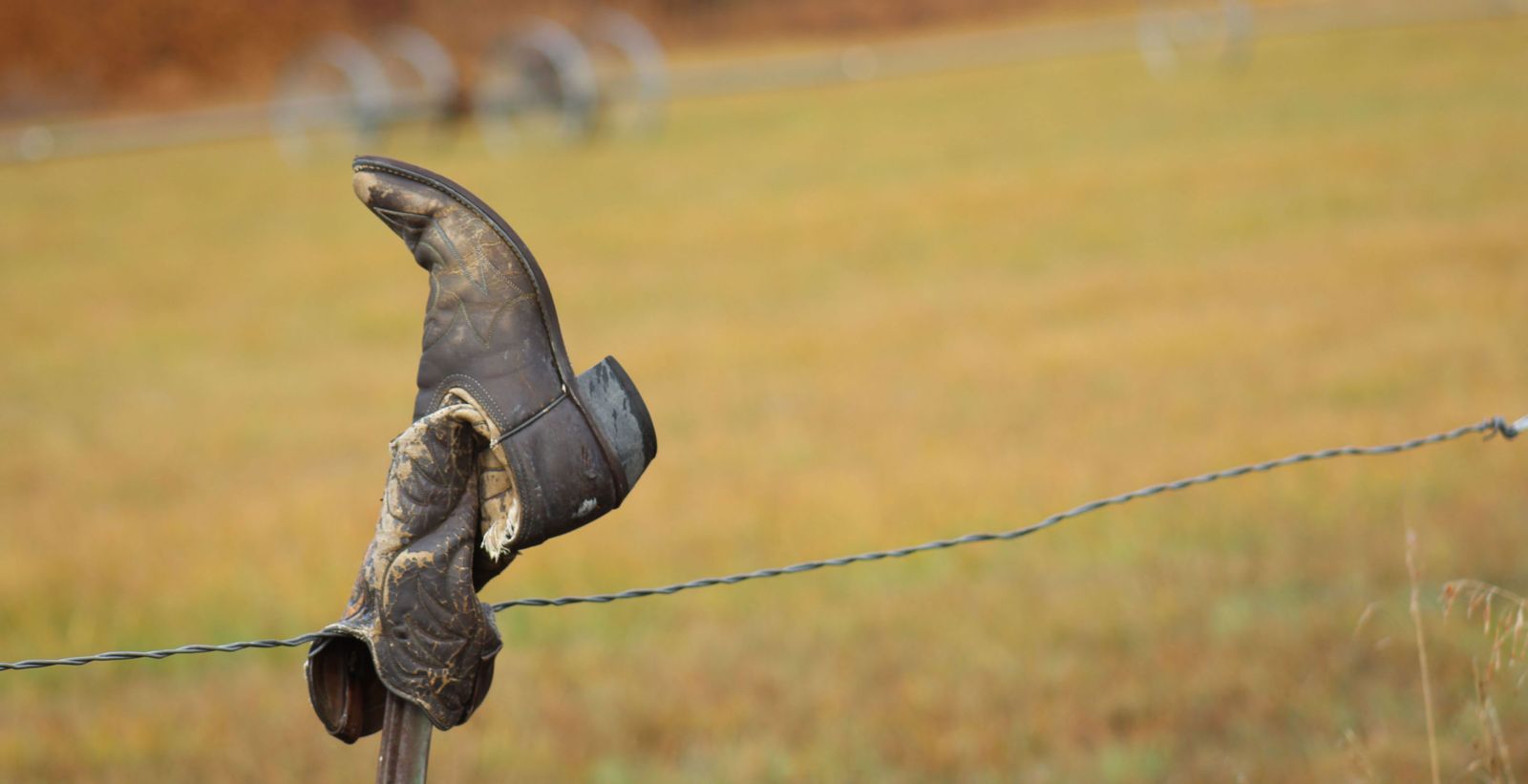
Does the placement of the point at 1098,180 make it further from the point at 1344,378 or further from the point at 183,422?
the point at 183,422

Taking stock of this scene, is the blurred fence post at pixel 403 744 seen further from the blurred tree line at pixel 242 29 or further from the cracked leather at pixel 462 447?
the blurred tree line at pixel 242 29

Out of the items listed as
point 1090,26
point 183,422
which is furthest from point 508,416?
point 1090,26

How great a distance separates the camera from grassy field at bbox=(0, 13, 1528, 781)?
393 centimetres

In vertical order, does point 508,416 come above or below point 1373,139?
below

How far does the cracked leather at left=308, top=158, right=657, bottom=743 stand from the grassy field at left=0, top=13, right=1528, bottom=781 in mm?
1533

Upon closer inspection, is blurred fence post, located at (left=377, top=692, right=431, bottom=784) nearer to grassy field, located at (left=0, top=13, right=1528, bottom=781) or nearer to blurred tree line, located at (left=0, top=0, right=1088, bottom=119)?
grassy field, located at (left=0, top=13, right=1528, bottom=781)

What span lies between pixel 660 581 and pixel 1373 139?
11249 mm

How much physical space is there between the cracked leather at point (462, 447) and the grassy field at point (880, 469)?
60.4 inches

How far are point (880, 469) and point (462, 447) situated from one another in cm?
457

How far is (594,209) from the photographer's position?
47.3ft

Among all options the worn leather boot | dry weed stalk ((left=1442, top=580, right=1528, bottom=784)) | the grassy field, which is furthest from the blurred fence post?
the grassy field

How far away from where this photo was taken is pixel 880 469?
246 inches

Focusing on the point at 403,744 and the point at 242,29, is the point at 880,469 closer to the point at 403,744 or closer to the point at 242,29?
the point at 403,744

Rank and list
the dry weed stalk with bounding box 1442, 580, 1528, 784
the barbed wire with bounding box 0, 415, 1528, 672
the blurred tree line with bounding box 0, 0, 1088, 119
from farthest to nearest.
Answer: the blurred tree line with bounding box 0, 0, 1088, 119 < the dry weed stalk with bounding box 1442, 580, 1528, 784 < the barbed wire with bounding box 0, 415, 1528, 672
